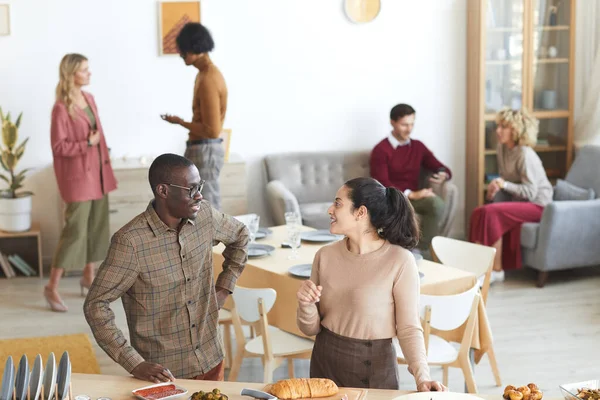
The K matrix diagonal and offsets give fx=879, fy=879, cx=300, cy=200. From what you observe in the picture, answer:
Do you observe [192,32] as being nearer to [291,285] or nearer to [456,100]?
[291,285]

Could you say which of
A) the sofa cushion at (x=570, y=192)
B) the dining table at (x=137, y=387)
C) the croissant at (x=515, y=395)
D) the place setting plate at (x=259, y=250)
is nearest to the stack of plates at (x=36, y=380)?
the dining table at (x=137, y=387)

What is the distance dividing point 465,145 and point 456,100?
0.39 meters

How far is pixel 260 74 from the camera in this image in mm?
6910

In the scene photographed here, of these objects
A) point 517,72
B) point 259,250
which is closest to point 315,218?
point 517,72

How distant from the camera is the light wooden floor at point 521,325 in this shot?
4.47m

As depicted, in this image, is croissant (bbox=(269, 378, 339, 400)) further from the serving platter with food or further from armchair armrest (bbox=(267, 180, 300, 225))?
armchair armrest (bbox=(267, 180, 300, 225))

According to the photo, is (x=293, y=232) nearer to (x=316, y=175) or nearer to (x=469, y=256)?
(x=469, y=256)

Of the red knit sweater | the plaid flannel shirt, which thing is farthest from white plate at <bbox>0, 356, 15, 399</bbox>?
the red knit sweater

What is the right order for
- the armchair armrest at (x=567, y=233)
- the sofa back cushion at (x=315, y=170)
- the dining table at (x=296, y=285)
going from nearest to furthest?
the dining table at (x=296, y=285), the armchair armrest at (x=567, y=233), the sofa back cushion at (x=315, y=170)

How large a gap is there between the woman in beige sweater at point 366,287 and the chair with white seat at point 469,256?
5.57 feet

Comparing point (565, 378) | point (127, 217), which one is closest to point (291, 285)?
point (565, 378)

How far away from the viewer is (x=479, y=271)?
438cm

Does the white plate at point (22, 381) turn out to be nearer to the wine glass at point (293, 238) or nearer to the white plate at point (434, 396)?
the white plate at point (434, 396)

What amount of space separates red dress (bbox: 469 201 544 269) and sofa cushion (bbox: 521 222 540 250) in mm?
36
